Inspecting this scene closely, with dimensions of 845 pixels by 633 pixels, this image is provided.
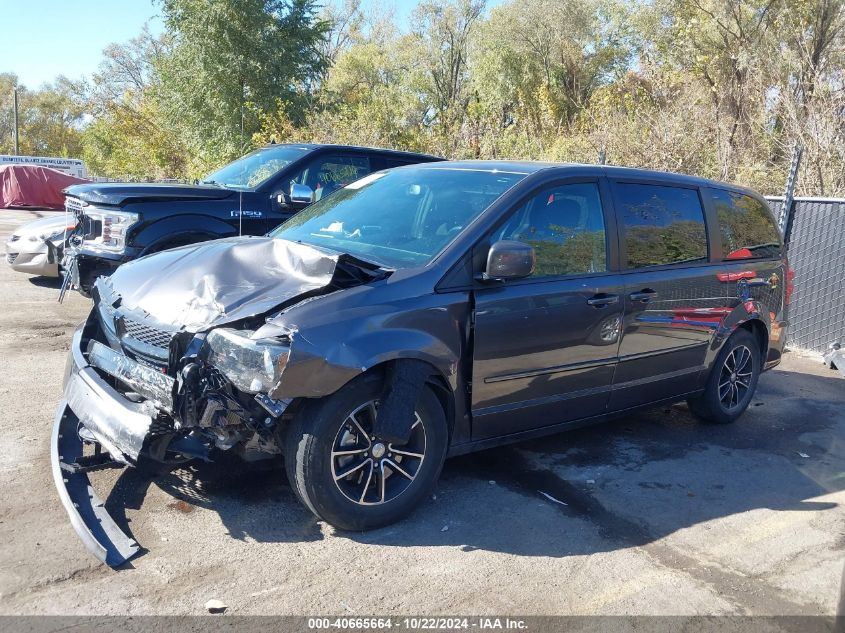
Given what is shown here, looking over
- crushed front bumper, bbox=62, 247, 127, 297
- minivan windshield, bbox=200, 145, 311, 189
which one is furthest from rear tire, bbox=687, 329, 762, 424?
crushed front bumper, bbox=62, 247, 127, 297

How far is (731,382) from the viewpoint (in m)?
5.95

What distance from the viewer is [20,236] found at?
32.0ft

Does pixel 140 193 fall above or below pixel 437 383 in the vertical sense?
above

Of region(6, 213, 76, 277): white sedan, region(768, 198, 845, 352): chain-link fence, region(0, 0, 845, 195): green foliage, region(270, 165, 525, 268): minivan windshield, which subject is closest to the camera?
region(270, 165, 525, 268): minivan windshield

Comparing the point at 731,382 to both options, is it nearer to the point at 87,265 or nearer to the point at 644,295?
the point at 644,295

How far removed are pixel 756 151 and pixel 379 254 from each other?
39.0ft

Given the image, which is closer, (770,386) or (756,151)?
(770,386)

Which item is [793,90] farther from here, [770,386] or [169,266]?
[169,266]

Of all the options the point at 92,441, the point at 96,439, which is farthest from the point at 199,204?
the point at 96,439

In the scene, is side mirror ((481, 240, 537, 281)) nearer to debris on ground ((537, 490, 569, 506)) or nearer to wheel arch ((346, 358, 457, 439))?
wheel arch ((346, 358, 457, 439))

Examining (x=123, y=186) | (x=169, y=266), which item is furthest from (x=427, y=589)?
(x=123, y=186)

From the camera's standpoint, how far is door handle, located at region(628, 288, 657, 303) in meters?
4.82

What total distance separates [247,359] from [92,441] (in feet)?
4.28

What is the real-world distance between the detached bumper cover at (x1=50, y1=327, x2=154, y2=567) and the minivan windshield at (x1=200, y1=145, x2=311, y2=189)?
161 inches
